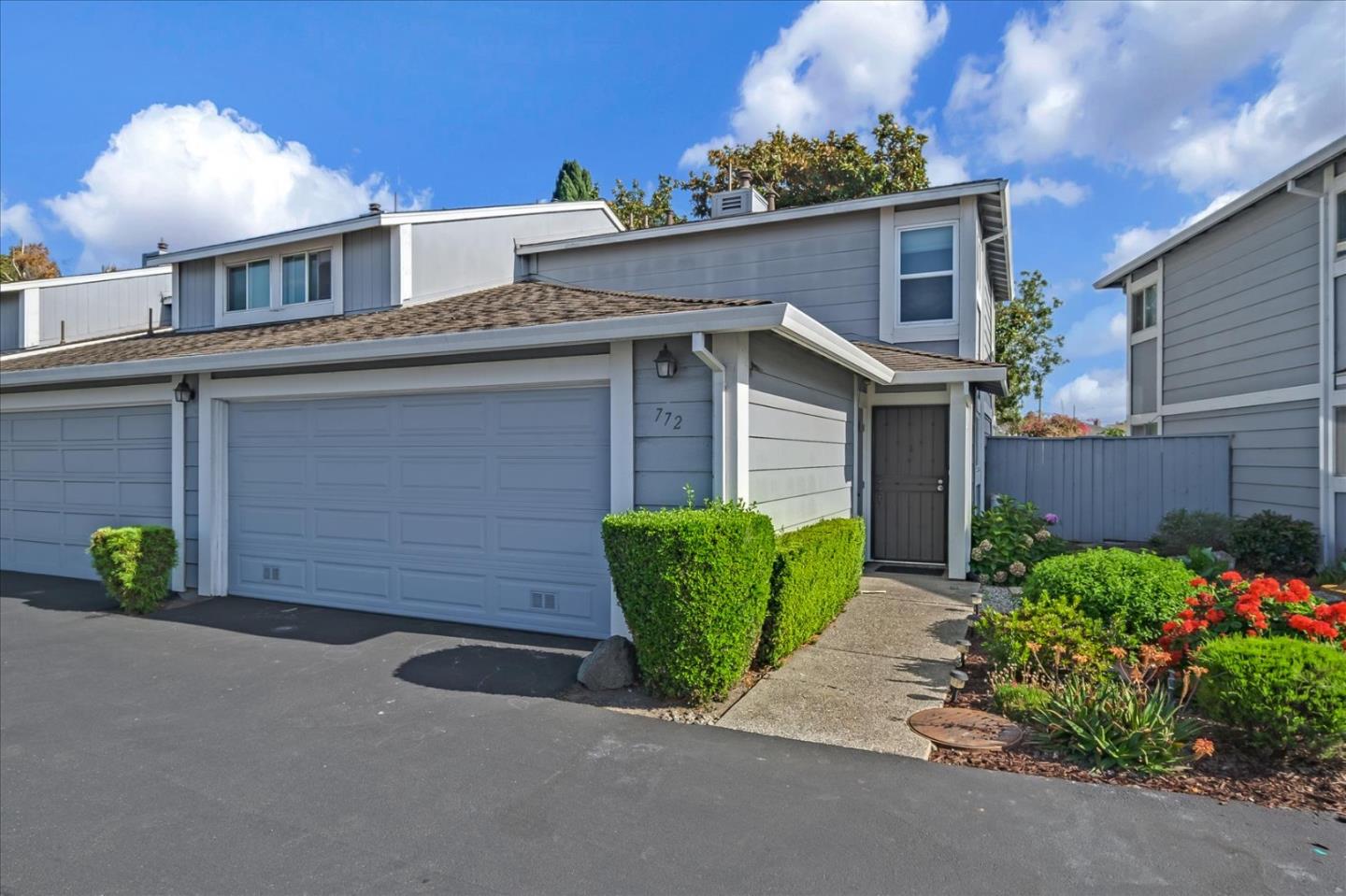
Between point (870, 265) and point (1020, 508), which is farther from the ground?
point (870, 265)

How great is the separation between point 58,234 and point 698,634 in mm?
39923

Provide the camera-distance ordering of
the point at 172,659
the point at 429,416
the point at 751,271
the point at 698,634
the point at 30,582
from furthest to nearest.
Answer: the point at 751,271
the point at 30,582
the point at 429,416
the point at 172,659
the point at 698,634

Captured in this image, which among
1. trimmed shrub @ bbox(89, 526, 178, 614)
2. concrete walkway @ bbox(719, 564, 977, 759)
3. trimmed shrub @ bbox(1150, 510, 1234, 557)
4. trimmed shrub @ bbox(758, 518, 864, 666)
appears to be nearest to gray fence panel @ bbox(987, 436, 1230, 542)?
trimmed shrub @ bbox(1150, 510, 1234, 557)

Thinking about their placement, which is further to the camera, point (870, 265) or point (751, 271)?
point (751, 271)

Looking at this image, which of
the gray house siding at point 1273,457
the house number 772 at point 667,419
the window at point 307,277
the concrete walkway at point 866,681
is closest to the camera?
the concrete walkway at point 866,681

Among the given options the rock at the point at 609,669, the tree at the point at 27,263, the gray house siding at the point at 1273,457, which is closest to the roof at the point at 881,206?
the gray house siding at the point at 1273,457

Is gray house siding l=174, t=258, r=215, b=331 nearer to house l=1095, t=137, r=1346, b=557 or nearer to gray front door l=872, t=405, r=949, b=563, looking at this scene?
gray front door l=872, t=405, r=949, b=563

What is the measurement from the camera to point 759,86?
18.6m

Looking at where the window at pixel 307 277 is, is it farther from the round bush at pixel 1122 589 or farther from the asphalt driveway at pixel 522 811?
the round bush at pixel 1122 589

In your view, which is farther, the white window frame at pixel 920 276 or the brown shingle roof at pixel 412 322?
the white window frame at pixel 920 276

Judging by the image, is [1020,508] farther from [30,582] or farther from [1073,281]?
[1073,281]

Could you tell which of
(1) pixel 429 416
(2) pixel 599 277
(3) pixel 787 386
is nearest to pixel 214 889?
(1) pixel 429 416

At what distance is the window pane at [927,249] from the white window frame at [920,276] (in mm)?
42

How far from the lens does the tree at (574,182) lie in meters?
27.5
